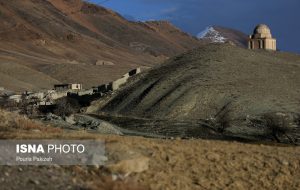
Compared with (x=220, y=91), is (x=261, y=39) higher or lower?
higher

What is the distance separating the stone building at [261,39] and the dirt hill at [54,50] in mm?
29250

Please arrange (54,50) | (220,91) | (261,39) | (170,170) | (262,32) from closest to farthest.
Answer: (170,170), (220,91), (261,39), (262,32), (54,50)

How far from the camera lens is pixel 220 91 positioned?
196 ft

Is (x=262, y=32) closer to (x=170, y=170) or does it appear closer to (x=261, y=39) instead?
(x=261, y=39)

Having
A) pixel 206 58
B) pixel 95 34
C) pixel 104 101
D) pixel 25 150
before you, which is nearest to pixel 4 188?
pixel 25 150

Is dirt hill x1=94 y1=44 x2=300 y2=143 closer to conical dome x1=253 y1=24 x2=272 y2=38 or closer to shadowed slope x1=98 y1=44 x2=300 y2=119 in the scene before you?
shadowed slope x1=98 y1=44 x2=300 y2=119

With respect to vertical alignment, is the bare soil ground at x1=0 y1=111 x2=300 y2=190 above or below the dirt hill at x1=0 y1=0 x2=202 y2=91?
below

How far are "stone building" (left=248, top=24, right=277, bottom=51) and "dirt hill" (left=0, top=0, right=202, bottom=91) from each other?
2925cm

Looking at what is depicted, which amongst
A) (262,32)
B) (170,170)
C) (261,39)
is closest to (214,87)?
(261,39)

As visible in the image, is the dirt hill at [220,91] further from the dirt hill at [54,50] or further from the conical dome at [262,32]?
the dirt hill at [54,50]

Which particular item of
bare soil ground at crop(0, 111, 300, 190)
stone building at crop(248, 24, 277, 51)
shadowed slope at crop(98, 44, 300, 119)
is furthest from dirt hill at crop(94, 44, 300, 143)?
bare soil ground at crop(0, 111, 300, 190)

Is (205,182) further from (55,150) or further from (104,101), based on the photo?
(104,101)

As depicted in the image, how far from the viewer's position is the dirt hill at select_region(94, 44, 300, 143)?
167 feet

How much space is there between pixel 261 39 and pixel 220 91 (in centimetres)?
4215
